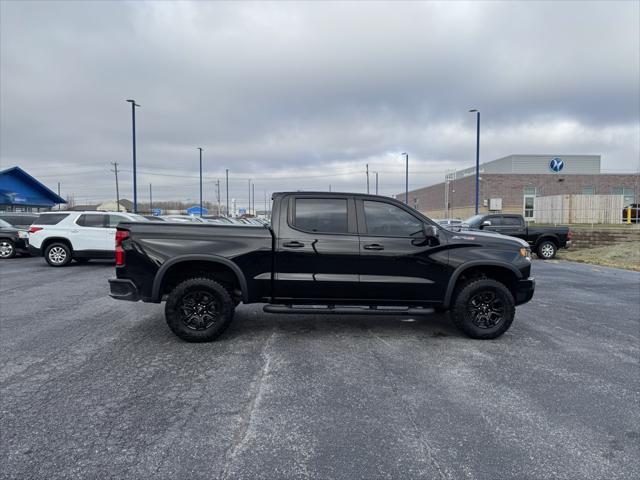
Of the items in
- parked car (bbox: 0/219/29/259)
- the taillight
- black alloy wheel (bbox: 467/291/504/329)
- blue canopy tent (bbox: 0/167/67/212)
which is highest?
blue canopy tent (bbox: 0/167/67/212)

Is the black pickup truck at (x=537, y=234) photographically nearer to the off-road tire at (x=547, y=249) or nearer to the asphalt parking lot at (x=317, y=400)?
the off-road tire at (x=547, y=249)

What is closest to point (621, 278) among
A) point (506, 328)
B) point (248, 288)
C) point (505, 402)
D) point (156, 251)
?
point (506, 328)

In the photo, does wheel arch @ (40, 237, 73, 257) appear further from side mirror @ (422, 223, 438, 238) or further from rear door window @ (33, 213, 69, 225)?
side mirror @ (422, 223, 438, 238)

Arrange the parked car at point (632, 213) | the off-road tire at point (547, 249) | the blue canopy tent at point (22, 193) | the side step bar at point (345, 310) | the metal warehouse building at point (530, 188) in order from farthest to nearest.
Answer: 1. the metal warehouse building at point (530, 188)
2. the blue canopy tent at point (22, 193)
3. the parked car at point (632, 213)
4. the off-road tire at point (547, 249)
5. the side step bar at point (345, 310)

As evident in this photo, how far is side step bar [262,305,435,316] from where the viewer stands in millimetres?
5012

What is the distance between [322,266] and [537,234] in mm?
14215

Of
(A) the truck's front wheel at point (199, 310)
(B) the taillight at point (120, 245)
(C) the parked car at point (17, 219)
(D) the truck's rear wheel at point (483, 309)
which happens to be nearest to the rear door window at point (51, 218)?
(C) the parked car at point (17, 219)

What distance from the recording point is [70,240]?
1223 centimetres

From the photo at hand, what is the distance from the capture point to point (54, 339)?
5.04 m

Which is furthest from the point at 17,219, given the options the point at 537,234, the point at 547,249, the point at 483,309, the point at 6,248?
the point at 547,249

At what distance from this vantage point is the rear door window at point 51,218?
487 inches

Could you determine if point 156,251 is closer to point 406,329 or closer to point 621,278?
point 406,329

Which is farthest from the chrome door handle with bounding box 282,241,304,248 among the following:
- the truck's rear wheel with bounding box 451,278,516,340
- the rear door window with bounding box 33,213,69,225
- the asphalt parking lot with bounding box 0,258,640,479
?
the rear door window with bounding box 33,213,69,225

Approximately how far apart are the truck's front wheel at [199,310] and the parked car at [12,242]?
13.1 meters
